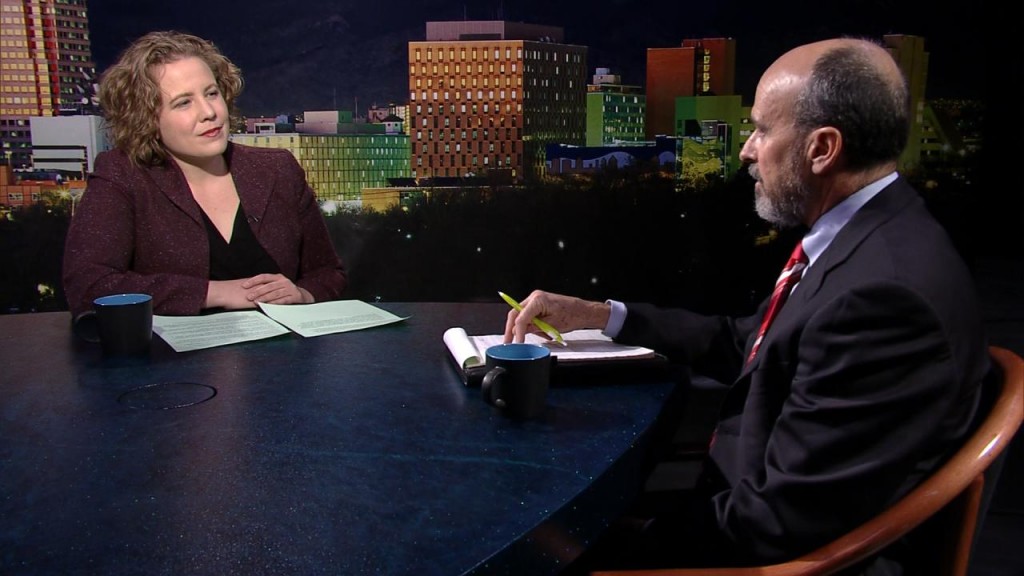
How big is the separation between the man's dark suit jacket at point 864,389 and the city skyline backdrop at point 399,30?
3840mm

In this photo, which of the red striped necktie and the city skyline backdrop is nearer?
the red striped necktie

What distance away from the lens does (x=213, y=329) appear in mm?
1623

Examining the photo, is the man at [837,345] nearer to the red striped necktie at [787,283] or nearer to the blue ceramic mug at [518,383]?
the red striped necktie at [787,283]

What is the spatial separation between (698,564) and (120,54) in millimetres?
1986

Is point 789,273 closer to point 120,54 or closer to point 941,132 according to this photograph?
point 120,54

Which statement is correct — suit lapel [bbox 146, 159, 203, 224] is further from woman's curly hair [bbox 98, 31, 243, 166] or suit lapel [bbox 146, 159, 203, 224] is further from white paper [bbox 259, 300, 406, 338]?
white paper [bbox 259, 300, 406, 338]

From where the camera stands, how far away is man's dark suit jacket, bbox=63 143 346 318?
1.88 m

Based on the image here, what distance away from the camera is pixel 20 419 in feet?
3.62

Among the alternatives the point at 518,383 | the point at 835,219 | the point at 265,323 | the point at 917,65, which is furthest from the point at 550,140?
the point at 518,383

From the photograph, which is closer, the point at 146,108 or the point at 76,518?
the point at 76,518

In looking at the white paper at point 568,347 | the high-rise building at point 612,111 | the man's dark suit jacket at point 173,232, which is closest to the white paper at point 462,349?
the white paper at point 568,347

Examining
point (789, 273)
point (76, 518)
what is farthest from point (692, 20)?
point (76, 518)

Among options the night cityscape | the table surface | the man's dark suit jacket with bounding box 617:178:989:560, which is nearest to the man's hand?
the table surface

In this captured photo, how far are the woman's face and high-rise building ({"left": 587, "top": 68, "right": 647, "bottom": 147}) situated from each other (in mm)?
2702
